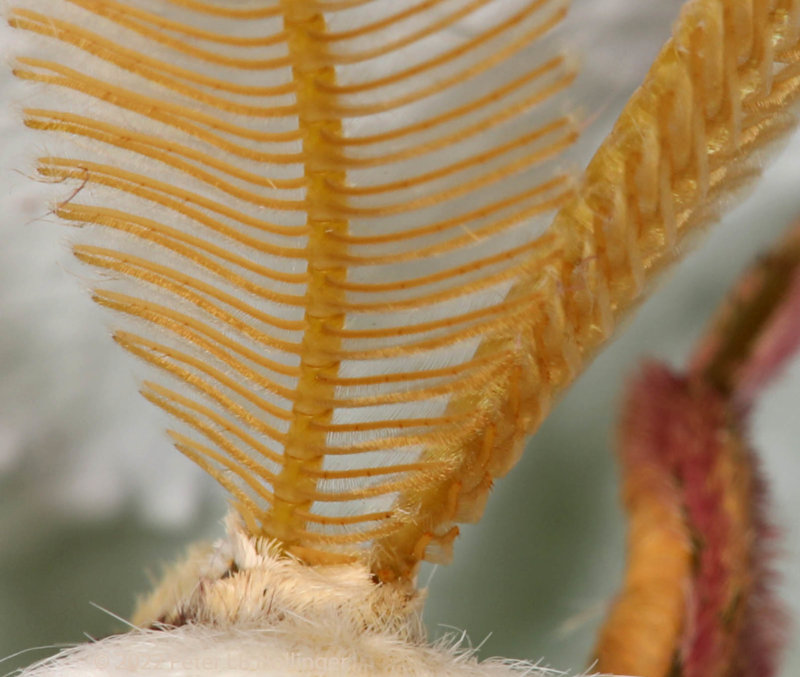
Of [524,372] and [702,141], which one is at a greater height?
[702,141]

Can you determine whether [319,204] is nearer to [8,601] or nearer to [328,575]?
[328,575]

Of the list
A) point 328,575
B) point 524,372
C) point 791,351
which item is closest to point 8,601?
point 328,575

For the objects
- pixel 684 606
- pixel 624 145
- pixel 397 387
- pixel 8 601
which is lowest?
pixel 8 601

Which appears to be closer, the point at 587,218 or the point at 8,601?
the point at 587,218

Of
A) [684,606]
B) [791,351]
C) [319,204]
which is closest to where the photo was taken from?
[319,204]

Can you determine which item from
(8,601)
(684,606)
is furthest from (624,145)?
(8,601)

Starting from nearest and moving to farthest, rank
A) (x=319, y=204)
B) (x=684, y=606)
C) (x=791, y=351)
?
1. (x=319, y=204)
2. (x=684, y=606)
3. (x=791, y=351)

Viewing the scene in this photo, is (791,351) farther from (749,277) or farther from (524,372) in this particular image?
(524,372)
